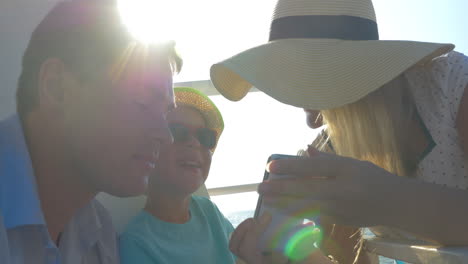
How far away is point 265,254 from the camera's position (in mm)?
1144

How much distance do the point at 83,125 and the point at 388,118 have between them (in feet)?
2.82

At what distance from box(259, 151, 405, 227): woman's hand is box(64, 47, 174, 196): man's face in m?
0.35

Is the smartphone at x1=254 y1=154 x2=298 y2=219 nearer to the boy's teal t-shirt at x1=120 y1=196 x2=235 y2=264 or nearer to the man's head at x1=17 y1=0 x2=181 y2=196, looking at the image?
the man's head at x1=17 y1=0 x2=181 y2=196

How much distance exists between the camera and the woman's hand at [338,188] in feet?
2.97

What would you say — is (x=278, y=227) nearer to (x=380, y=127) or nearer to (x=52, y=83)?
(x=380, y=127)

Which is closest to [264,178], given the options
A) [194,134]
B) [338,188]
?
[338,188]

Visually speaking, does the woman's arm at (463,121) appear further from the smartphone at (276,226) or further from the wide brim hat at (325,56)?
the smartphone at (276,226)

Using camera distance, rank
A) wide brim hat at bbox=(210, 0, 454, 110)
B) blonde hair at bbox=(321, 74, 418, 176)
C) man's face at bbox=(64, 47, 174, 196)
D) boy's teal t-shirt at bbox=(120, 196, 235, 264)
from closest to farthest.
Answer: man's face at bbox=(64, 47, 174, 196) → wide brim hat at bbox=(210, 0, 454, 110) → blonde hair at bbox=(321, 74, 418, 176) → boy's teal t-shirt at bbox=(120, 196, 235, 264)

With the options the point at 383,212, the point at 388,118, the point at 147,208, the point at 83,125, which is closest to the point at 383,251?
the point at 383,212

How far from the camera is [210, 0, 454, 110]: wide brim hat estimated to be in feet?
3.97

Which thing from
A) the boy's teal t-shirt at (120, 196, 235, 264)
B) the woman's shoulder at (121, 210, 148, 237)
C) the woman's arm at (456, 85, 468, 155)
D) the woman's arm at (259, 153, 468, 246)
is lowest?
the boy's teal t-shirt at (120, 196, 235, 264)

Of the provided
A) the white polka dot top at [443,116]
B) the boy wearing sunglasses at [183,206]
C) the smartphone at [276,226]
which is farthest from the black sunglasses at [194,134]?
the white polka dot top at [443,116]

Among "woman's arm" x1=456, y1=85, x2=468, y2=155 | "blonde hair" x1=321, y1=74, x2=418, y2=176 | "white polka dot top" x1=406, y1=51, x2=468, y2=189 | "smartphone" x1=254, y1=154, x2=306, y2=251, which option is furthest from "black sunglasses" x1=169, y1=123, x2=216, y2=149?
"woman's arm" x1=456, y1=85, x2=468, y2=155

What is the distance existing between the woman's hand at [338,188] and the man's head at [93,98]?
1.20ft
